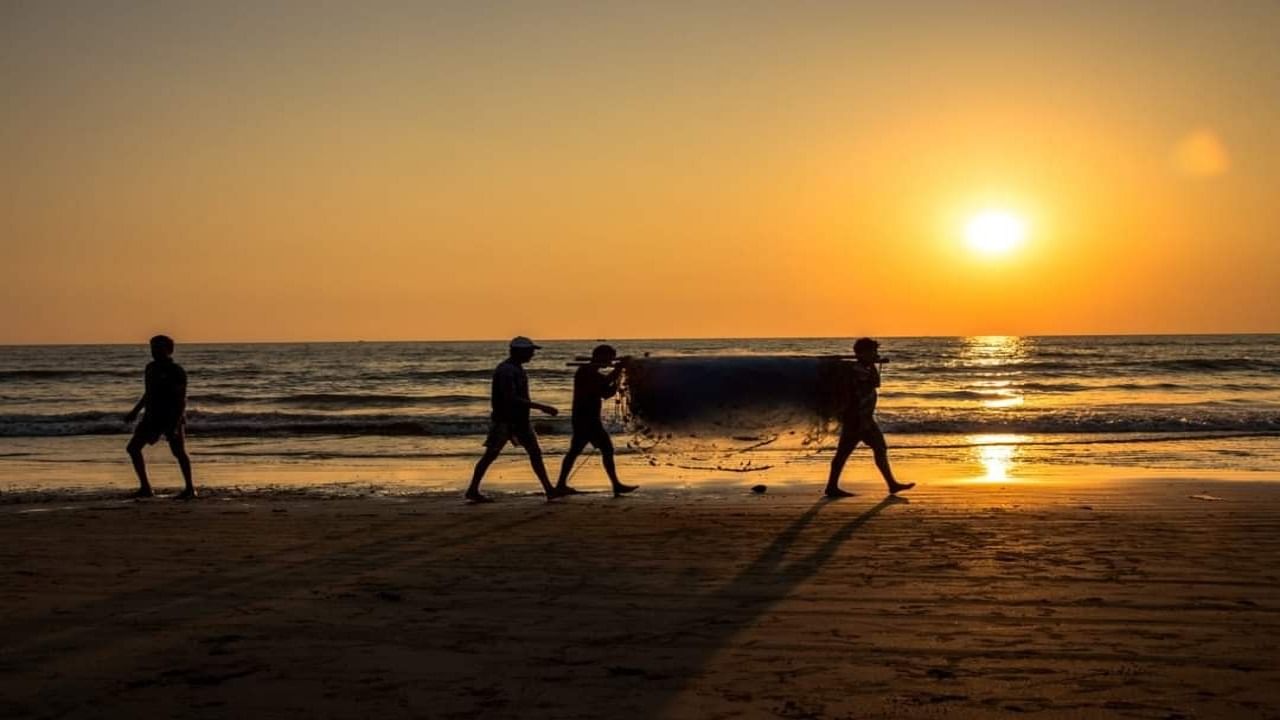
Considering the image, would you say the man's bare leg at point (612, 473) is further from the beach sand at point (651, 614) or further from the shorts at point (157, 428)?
the shorts at point (157, 428)

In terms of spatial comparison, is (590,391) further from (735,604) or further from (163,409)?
(735,604)

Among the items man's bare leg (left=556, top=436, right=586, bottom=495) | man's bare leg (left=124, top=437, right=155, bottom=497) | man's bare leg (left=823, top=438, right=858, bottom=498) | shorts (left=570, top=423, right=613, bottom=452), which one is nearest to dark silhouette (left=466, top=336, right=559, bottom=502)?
man's bare leg (left=556, top=436, right=586, bottom=495)

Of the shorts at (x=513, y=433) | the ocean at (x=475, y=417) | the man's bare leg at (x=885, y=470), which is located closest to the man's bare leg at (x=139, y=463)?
the ocean at (x=475, y=417)

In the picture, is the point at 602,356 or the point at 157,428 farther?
the point at 157,428

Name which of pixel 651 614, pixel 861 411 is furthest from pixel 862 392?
pixel 651 614

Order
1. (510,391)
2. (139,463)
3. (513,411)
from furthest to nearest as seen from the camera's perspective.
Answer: (139,463) → (513,411) → (510,391)

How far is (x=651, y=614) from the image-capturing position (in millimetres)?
6859

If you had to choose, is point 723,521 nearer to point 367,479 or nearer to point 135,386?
point 367,479

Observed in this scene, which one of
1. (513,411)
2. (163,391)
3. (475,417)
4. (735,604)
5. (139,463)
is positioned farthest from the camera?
(475,417)

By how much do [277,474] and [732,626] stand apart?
12.8 m

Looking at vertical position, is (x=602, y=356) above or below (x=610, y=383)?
above

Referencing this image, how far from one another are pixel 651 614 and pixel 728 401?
5.95m

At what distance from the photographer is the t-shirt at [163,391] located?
13258mm

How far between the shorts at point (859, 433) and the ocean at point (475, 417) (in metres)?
0.84
